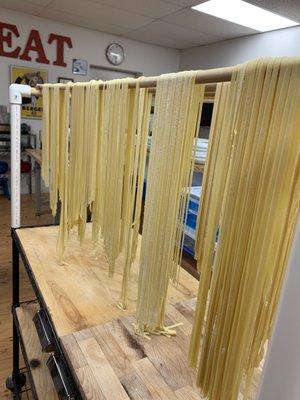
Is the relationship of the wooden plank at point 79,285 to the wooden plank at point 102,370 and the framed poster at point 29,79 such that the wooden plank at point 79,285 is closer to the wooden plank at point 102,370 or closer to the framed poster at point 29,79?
the wooden plank at point 102,370

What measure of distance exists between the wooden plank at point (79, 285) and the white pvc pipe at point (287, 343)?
2.31 feet

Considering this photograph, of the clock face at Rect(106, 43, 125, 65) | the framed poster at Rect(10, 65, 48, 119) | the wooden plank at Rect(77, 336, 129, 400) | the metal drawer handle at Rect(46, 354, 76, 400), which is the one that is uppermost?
the clock face at Rect(106, 43, 125, 65)

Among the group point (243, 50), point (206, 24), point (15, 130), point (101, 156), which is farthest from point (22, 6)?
point (101, 156)

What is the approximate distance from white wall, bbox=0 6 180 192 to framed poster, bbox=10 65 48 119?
6 centimetres

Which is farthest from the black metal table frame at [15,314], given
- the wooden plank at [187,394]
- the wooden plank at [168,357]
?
the wooden plank at [187,394]

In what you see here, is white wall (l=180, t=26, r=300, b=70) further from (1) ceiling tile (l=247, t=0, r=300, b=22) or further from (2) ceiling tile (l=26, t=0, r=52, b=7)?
(2) ceiling tile (l=26, t=0, r=52, b=7)

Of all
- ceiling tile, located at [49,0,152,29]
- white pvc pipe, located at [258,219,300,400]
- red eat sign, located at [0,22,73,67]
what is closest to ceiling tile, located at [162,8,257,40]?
ceiling tile, located at [49,0,152,29]

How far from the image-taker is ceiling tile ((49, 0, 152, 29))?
3539mm

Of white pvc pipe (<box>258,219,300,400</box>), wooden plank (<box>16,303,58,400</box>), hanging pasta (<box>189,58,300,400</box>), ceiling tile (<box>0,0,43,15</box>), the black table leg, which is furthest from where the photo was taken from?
ceiling tile (<box>0,0,43,15</box>)

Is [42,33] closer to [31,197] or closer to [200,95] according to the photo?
[31,197]

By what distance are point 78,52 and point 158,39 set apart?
131 cm

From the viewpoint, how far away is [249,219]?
51 centimetres

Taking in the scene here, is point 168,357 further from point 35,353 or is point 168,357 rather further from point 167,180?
point 35,353

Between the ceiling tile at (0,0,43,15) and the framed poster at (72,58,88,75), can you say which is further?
the framed poster at (72,58,88,75)
